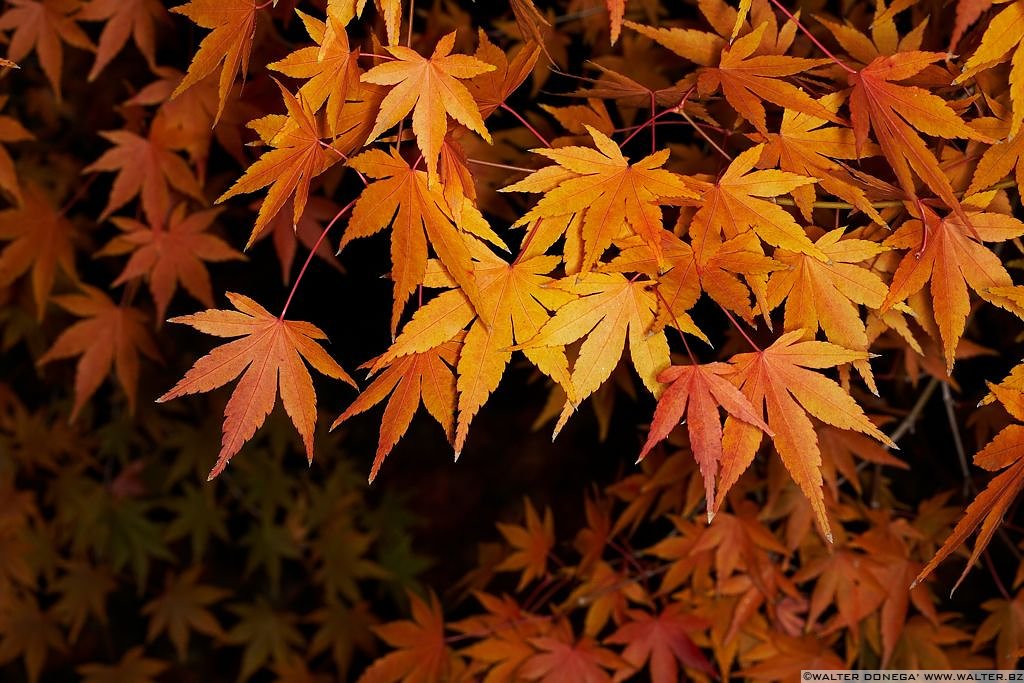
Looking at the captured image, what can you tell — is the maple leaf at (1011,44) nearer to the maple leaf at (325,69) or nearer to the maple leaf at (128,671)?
the maple leaf at (325,69)

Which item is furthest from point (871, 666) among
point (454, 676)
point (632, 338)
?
point (632, 338)

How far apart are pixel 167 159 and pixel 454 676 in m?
0.95

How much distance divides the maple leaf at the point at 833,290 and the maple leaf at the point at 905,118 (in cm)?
8

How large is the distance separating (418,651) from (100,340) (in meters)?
0.77

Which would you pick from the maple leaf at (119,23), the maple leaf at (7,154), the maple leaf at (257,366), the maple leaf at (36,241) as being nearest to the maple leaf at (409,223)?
the maple leaf at (257,366)

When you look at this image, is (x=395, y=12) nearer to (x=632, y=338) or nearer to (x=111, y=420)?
(x=632, y=338)

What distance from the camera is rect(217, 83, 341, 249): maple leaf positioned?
0.82 metres

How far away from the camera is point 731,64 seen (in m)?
0.87

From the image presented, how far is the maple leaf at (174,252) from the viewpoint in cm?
157

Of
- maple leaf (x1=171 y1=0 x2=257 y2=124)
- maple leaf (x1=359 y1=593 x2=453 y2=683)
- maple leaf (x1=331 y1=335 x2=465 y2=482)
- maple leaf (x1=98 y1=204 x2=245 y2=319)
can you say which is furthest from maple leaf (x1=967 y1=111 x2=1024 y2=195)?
maple leaf (x1=98 y1=204 x2=245 y2=319)

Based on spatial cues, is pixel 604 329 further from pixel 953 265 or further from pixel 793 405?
pixel 953 265

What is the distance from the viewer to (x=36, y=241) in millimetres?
1676

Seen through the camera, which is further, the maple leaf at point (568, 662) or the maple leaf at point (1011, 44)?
Answer: the maple leaf at point (568, 662)

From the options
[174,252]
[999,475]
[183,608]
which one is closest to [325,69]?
[999,475]
